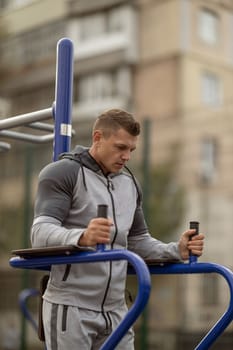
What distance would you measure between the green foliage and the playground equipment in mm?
7819

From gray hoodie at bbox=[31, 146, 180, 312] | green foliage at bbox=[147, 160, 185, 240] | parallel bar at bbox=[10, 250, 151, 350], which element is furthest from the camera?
green foliage at bbox=[147, 160, 185, 240]

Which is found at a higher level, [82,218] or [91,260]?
[82,218]

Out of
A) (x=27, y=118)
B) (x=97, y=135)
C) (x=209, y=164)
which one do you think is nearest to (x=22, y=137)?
(x=27, y=118)

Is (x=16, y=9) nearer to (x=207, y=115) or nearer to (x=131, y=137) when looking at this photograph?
(x=207, y=115)

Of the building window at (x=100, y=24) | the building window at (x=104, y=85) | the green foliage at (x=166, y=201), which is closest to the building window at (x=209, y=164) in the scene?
the green foliage at (x=166, y=201)

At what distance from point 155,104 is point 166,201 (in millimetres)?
5041

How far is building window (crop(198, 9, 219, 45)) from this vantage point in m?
16.2

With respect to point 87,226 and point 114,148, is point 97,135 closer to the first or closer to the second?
point 114,148

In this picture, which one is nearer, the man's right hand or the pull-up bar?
the man's right hand

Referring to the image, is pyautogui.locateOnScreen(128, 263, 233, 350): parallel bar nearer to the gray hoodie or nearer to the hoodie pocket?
the gray hoodie

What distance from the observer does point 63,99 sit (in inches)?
101

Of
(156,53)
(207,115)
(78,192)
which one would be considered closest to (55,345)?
(78,192)

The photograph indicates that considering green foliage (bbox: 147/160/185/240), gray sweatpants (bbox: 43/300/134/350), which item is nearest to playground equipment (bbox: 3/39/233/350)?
gray sweatpants (bbox: 43/300/134/350)

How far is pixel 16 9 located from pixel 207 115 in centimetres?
1083
